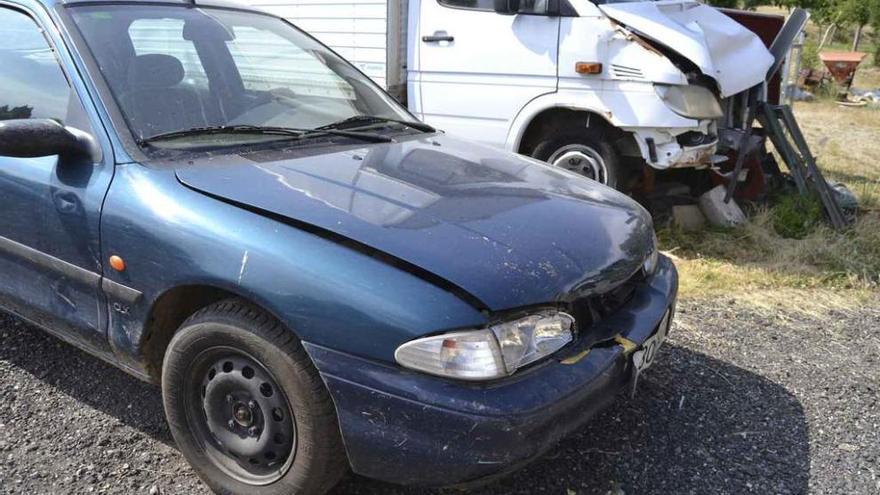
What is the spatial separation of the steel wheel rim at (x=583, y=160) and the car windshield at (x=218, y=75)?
2078mm

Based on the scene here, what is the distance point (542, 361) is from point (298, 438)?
2.54ft

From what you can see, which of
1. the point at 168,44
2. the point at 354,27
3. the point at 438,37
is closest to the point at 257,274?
the point at 168,44

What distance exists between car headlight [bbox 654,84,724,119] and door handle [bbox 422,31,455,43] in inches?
64.8

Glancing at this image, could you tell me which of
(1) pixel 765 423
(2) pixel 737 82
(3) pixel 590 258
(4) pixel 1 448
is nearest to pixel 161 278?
(4) pixel 1 448

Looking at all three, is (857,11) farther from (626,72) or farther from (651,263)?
(651,263)

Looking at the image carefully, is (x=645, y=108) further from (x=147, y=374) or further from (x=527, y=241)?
(x=147, y=374)

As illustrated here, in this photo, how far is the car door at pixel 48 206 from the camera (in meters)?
2.56

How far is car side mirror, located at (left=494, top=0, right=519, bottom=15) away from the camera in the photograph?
522 cm

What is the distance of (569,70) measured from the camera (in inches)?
205

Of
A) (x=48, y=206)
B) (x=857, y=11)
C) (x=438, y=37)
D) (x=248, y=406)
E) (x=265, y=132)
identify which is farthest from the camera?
(x=857, y=11)

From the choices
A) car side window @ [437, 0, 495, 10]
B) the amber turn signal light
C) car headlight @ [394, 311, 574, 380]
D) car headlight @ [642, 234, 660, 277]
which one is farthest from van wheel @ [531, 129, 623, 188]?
car headlight @ [394, 311, 574, 380]

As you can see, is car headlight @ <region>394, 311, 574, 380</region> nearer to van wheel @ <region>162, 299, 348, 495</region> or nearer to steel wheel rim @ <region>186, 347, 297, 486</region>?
van wheel @ <region>162, 299, 348, 495</region>

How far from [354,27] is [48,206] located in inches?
150

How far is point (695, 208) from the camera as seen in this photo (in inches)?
231
